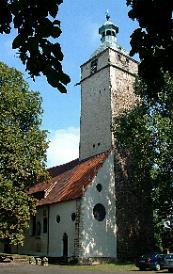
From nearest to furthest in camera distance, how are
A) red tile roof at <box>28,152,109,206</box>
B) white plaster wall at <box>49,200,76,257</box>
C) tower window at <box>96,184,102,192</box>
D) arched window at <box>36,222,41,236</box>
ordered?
1. white plaster wall at <box>49,200,76,257</box>
2. tower window at <box>96,184,102,192</box>
3. red tile roof at <box>28,152,109,206</box>
4. arched window at <box>36,222,41,236</box>

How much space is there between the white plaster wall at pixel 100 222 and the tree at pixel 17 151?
4.40 m

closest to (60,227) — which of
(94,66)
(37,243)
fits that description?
(37,243)

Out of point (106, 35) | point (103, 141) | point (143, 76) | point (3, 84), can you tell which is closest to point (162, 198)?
point (103, 141)

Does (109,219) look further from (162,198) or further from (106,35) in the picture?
(106,35)

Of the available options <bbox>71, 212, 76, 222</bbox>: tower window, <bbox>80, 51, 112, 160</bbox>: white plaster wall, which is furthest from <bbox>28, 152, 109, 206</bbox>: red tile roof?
<bbox>80, 51, 112, 160</bbox>: white plaster wall

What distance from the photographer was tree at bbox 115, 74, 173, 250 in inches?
1300

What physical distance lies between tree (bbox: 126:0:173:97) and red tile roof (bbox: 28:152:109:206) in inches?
1167

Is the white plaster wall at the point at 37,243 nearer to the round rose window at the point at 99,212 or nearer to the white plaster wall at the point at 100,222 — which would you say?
the white plaster wall at the point at 100,222

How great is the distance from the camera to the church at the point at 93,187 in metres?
34.2

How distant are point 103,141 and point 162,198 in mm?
9552

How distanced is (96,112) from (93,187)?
994cm

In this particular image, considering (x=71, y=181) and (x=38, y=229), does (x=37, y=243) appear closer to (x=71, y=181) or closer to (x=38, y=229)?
(x=38, y=229)

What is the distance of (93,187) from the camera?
3497cm

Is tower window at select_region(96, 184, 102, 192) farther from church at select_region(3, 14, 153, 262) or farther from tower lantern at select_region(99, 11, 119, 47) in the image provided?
tower lantern at select_region(99, 11, 119, 47)
